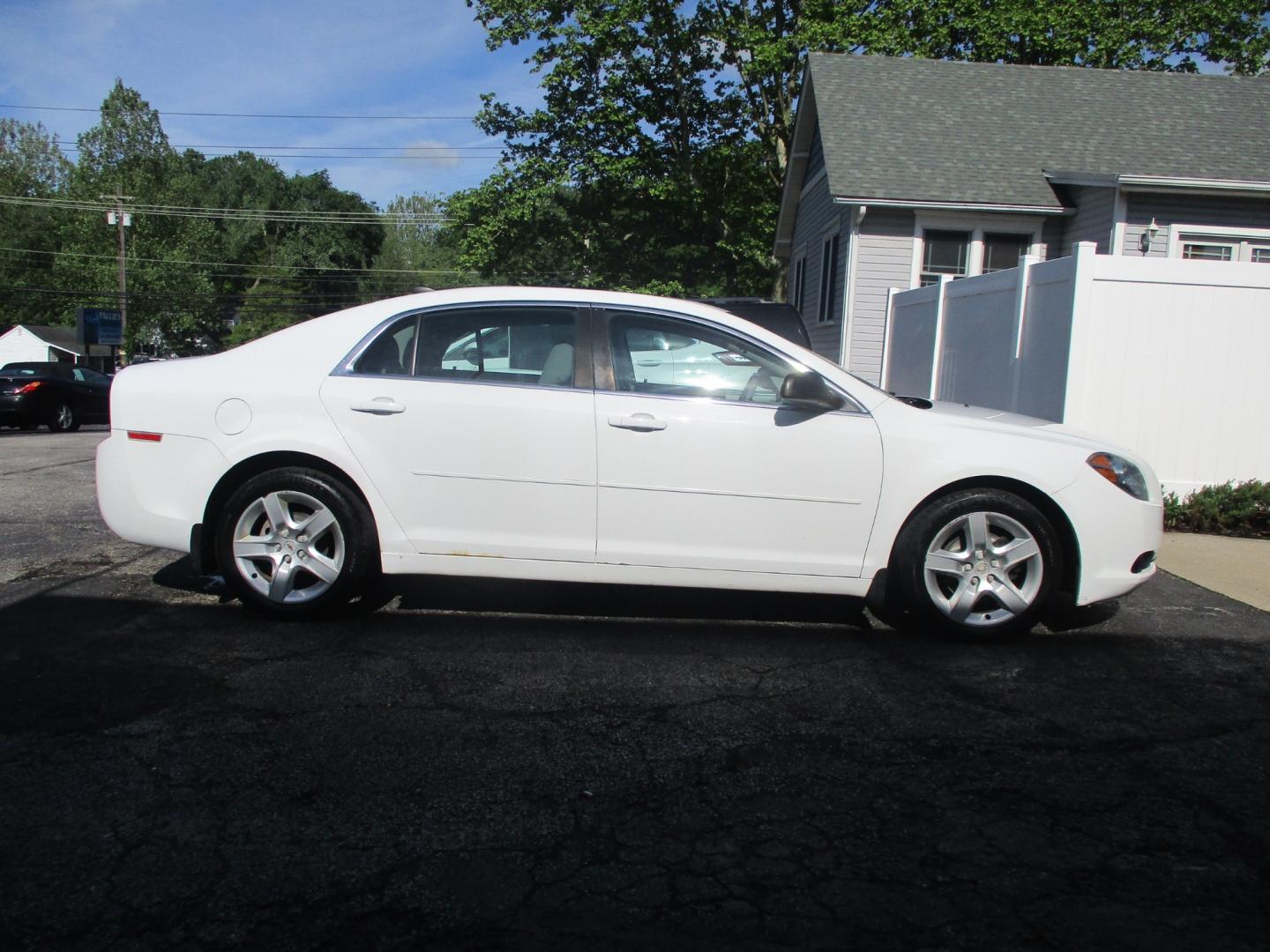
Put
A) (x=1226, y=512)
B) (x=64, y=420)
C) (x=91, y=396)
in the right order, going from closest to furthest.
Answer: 1. (x=1226, y=512)
2. (x=64, y=420)
3. (x=91, y=396)

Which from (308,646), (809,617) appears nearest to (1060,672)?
(809,617)

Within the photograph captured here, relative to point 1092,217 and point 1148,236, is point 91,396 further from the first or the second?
point 1148,236

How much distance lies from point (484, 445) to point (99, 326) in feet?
166

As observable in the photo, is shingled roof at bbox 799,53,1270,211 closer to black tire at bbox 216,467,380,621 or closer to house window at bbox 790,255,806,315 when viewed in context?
house window at bbox 790,255,806,315

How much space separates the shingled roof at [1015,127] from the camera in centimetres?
1655

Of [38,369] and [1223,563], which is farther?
[38,369]

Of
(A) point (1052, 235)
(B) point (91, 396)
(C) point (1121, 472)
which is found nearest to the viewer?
(C) point (1121, 472)

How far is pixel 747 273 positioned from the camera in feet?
110

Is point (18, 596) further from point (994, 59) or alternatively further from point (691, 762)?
point (994, 59)

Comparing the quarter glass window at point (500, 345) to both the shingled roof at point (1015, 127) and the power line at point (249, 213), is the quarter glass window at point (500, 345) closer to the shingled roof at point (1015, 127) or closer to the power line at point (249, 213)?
the shingled roof at point (1015, 127)

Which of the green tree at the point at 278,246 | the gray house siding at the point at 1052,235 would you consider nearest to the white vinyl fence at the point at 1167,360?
the gray house siding at the point at 1052,235

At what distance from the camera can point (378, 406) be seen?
16.1 ft

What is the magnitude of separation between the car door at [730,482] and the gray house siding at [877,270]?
1242 centimetres

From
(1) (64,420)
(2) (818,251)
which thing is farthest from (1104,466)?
(1) (64,420)
